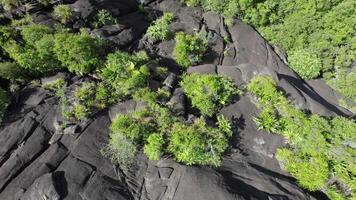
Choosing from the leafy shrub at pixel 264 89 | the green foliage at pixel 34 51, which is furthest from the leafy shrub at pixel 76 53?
the leafy shrub at pixel 264 89

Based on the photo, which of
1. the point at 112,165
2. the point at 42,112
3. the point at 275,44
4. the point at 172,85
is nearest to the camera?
the point at 112,165

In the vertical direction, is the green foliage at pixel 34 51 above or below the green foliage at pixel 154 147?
above

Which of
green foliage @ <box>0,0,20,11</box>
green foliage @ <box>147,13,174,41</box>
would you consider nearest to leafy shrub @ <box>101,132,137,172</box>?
green foliage @ <box>147,13,174,41</box>

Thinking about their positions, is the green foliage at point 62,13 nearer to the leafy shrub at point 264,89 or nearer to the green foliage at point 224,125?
the green foliage at point 224,125

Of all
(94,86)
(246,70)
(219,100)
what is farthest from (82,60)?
(246,70)

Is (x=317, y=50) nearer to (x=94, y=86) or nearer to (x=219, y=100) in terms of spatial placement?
(x=219, y=100)

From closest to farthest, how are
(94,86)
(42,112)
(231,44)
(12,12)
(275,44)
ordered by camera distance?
(42,112)
(94,86)
(12,12)
(231,44)
(275,44)
